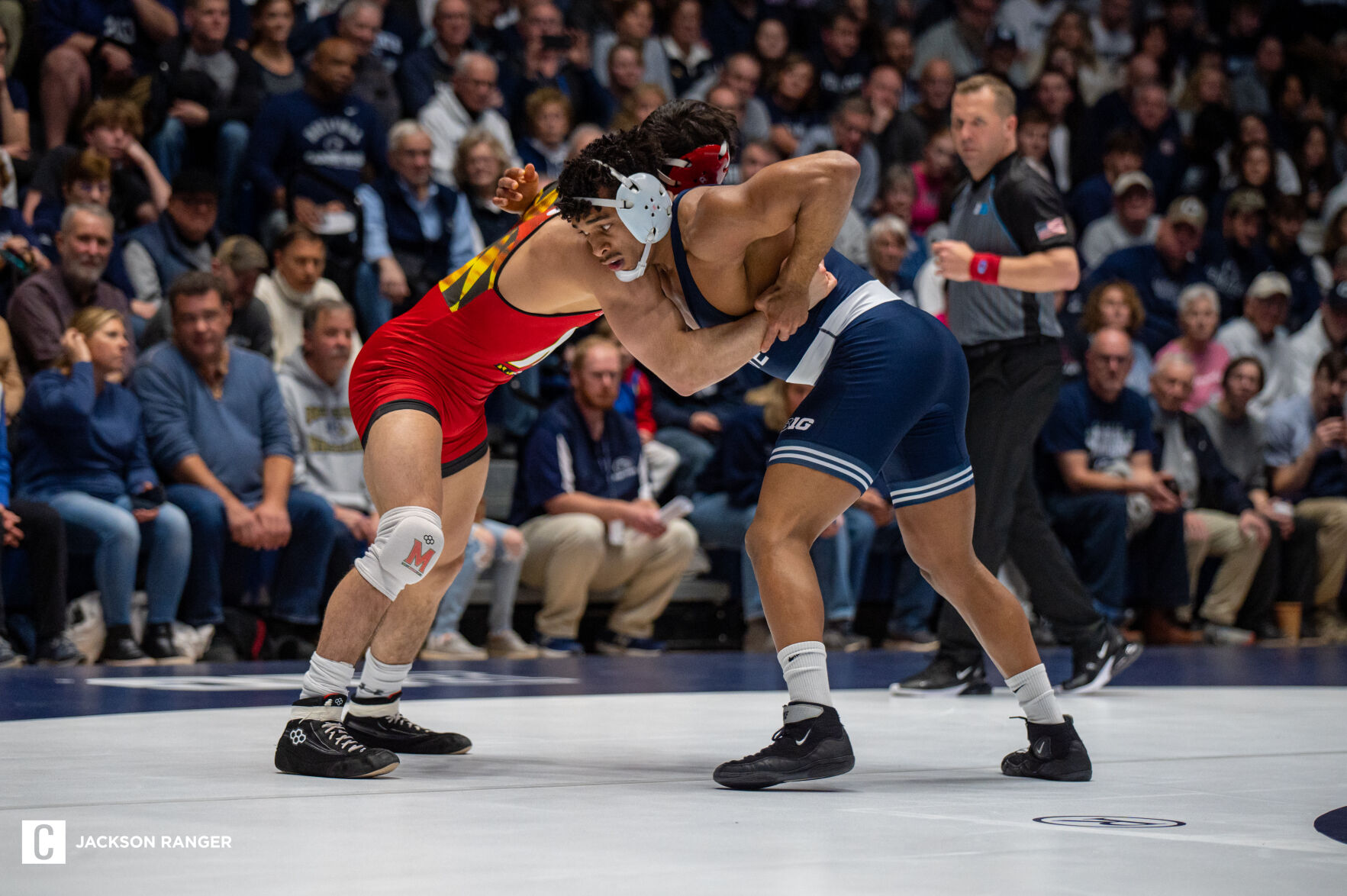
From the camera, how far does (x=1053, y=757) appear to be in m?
3.28

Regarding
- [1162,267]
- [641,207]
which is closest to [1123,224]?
[1162,267]

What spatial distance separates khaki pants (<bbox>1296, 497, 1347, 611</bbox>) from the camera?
852 cm

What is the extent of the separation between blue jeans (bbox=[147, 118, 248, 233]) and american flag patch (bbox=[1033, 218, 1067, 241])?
4372 mm

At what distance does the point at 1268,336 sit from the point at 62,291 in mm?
6778

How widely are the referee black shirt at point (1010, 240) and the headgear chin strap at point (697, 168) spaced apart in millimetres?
1876

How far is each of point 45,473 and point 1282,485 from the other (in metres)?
6.26

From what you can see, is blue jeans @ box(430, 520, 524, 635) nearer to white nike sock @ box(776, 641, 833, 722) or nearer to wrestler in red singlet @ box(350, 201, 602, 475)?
wrestler in red singlet @ box(350, 201, 602, 475)

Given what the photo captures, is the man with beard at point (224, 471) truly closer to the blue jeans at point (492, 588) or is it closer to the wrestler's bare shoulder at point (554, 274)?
the blue jeans at point (492, 588)

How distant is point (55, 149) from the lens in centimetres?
729

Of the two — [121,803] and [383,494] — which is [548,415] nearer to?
[383,494]

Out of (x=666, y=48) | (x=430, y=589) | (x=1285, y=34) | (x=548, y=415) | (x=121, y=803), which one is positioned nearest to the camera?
(x=121, y=803)

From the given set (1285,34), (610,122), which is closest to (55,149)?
(610,122)

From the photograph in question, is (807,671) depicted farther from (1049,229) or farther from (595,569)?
(595,569)

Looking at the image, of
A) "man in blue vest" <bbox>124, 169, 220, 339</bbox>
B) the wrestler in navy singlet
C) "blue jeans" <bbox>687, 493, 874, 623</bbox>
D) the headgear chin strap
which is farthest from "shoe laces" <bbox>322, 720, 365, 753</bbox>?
"man in blue vest" <bbox>124, 169, 220, 339</bbox>
